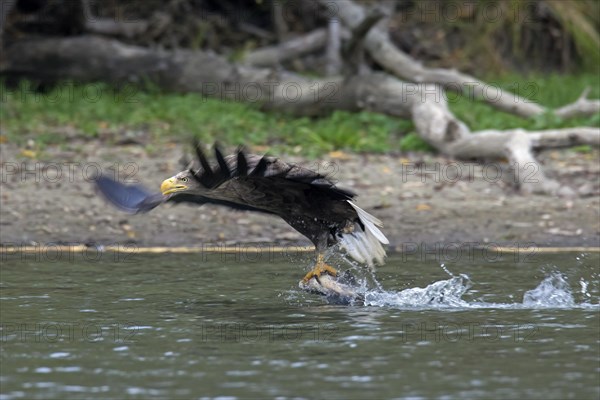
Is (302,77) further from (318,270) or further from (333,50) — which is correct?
(318,270)

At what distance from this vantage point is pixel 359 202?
10078mm

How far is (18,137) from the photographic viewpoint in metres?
11.5

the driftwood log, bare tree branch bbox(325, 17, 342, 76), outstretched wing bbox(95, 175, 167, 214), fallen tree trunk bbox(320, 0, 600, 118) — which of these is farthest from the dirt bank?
bare tree branch bbox(325, 17, 342, 76)

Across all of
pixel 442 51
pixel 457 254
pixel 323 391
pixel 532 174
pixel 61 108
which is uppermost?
pixel 442 51

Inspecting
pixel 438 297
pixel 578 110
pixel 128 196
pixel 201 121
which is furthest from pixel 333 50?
pixel 128 196

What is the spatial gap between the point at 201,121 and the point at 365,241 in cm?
506

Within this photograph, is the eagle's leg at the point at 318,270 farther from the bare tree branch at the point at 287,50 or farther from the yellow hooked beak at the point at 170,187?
the bare tree branch at the point at 287,50

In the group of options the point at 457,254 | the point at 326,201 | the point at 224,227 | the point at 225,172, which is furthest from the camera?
the point at 224,227

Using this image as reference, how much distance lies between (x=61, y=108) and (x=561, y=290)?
673cm

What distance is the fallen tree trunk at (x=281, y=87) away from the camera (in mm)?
10953

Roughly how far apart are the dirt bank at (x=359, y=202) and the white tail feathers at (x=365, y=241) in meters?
2.19

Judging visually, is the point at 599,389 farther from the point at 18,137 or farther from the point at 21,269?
the point at 18,137

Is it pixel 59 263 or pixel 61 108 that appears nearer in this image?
pixel 59 263

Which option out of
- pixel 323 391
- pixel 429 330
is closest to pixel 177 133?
pixel 429 330
